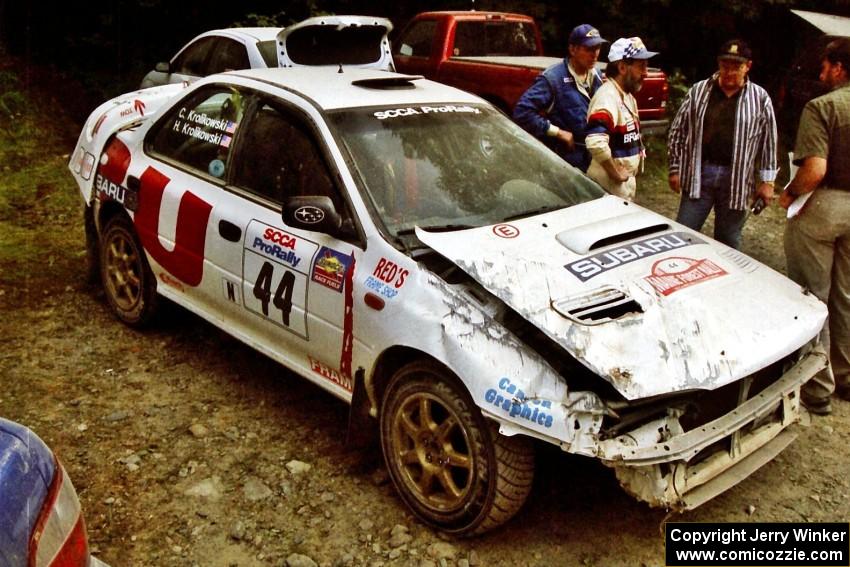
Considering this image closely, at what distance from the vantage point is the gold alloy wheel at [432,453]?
131 inches

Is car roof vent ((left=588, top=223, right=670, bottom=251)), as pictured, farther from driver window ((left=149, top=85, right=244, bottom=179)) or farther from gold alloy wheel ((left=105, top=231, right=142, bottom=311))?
gold alloy wheel ((left=105, top=231, right=142, bottom=311))

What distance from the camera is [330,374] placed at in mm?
3850

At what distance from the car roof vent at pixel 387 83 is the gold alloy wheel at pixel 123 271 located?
5.82 ft

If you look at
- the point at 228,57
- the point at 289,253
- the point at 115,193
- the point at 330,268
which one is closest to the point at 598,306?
the point at 330,268

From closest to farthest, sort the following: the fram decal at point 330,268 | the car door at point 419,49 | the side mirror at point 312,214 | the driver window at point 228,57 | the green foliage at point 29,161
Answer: the side mirror at point 312,214 < the fram decal at point 330,268 < the green foliage at point 29,161 < the driver window at point 228,57 < the car door at point 419,49

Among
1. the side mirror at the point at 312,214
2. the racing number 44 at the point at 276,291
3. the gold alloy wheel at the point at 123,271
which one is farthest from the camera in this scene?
the gold alloy wheel at the point at 123,271

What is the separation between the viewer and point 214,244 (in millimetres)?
4266

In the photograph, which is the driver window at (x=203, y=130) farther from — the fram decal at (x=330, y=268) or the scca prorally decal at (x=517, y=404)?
the scca prorally decal at (x=517, y=404)

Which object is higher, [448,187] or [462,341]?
[448,187]

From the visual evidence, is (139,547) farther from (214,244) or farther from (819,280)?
(819,280)

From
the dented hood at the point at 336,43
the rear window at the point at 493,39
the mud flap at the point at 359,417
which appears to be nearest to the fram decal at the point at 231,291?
the mud flap at the point at 359,417

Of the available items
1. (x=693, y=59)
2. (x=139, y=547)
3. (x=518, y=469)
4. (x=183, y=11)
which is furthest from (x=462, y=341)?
(x=693, y=59)

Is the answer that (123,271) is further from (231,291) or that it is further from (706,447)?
(706,447)

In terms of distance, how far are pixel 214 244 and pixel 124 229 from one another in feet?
3.62
